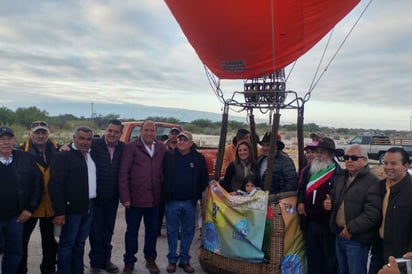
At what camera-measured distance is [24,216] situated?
4184 mm

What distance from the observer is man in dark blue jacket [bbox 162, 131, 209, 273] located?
5.04 meters

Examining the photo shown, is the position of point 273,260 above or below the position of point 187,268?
above

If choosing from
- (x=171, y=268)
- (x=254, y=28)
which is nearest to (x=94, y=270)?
(x=171, y=268)

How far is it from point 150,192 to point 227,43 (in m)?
2.06

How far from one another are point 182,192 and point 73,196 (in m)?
1.34

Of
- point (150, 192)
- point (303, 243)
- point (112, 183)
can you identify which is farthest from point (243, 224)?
point (112, 183)

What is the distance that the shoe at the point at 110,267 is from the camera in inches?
196

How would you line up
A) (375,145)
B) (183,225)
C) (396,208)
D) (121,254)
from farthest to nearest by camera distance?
(375,145) → (121,254) → (183,225) → (396,208)

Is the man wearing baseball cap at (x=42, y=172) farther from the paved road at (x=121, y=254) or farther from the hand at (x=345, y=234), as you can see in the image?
the hand at (x=345, y=234)

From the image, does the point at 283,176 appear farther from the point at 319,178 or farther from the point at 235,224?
the point at 235,224

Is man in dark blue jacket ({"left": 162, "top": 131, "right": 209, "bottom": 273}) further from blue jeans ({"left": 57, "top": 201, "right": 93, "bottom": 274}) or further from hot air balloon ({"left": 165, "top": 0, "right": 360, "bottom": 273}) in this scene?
blue jeans ({"left": 57, "top": 201, "right": 93, "bottom": 274})

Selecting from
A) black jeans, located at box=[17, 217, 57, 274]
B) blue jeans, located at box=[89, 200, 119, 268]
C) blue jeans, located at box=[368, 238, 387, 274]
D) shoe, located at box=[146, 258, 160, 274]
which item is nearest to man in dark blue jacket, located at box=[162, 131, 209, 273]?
shoe, located at box=[146, 258, 160, 274]

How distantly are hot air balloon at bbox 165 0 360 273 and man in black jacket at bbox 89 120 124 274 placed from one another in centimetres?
131

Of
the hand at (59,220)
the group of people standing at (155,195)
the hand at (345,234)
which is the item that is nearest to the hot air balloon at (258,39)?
the group of people standing at (155,195)
